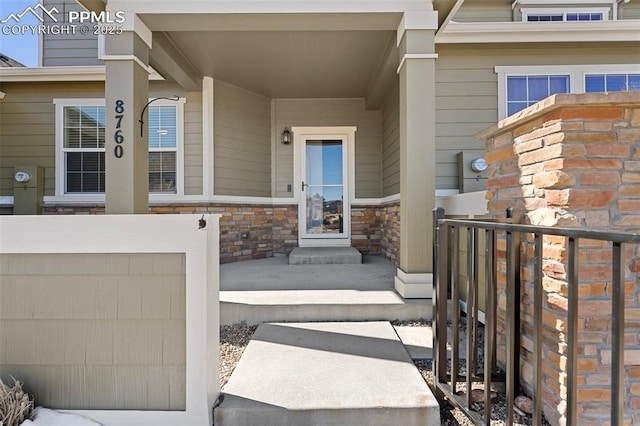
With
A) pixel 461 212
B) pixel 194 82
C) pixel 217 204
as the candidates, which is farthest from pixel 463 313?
pixel 194 82

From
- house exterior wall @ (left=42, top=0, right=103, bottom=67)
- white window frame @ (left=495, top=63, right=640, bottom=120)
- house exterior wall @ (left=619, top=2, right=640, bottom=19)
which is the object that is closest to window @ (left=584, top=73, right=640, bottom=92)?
white window frame @ (left=495, top=63, right=640, bottom=120)

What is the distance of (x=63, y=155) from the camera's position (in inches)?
203

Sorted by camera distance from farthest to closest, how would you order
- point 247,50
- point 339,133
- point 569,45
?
point 339,133, point 569,45, point 247,50

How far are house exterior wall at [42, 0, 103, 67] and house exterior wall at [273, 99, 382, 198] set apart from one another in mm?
2800

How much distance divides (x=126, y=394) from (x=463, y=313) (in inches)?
106

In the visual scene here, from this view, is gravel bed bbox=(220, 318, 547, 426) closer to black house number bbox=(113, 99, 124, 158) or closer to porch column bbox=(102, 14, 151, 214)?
porch column bbox=(102, 14, 151, 214)

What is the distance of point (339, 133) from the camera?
5.81 m

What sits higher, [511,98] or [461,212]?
[511,98]

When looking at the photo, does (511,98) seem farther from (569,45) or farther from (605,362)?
(605,362)

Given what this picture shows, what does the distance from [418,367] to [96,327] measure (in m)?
1.87

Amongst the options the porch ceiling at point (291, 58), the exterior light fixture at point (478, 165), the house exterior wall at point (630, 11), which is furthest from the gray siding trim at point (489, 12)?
the exterior light fixture at point (478, 165)

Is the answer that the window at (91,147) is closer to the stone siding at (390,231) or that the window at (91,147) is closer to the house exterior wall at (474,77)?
the stone siding at (390,231)

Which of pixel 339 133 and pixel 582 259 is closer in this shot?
pixel 582 259

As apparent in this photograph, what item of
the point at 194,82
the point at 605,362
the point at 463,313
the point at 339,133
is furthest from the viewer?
the point at 339,133
